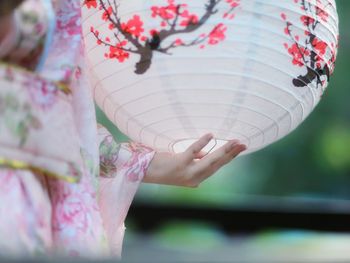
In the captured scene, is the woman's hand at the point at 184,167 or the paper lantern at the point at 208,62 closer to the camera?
the paper lantern at the point at 208,62

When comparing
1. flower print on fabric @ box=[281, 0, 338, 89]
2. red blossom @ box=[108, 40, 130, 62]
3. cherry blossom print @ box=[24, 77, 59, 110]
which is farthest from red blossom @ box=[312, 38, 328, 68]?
cherry blossom print @ box=[24, 77, 59, 110]

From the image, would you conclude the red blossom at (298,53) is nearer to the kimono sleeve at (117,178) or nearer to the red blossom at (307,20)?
the red blossom at (307,20)

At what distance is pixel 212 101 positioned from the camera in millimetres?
887

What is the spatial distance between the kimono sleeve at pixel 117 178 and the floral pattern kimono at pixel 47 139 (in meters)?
0.10

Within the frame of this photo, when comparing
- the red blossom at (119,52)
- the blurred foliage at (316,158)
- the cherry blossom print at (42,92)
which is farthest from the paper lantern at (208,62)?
the blurred foliage at (316,158)

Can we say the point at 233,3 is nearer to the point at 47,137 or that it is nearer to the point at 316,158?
the point at 47,137

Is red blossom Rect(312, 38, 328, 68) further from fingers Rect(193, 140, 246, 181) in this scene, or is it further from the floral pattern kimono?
the floral pattern kimono

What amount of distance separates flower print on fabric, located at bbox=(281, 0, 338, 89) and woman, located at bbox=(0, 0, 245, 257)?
15 cm

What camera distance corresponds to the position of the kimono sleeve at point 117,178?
986mm

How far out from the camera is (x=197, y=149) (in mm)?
956

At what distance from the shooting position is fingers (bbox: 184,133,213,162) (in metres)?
0.93

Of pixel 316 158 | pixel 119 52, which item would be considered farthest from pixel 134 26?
pixel 316 158

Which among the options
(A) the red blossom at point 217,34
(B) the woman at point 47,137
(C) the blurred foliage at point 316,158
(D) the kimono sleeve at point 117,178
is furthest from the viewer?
(C) the blurred foliage at point 316,158

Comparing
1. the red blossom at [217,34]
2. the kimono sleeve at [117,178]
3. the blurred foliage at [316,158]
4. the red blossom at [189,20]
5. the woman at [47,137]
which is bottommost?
the blurred foliage at [316,158]
